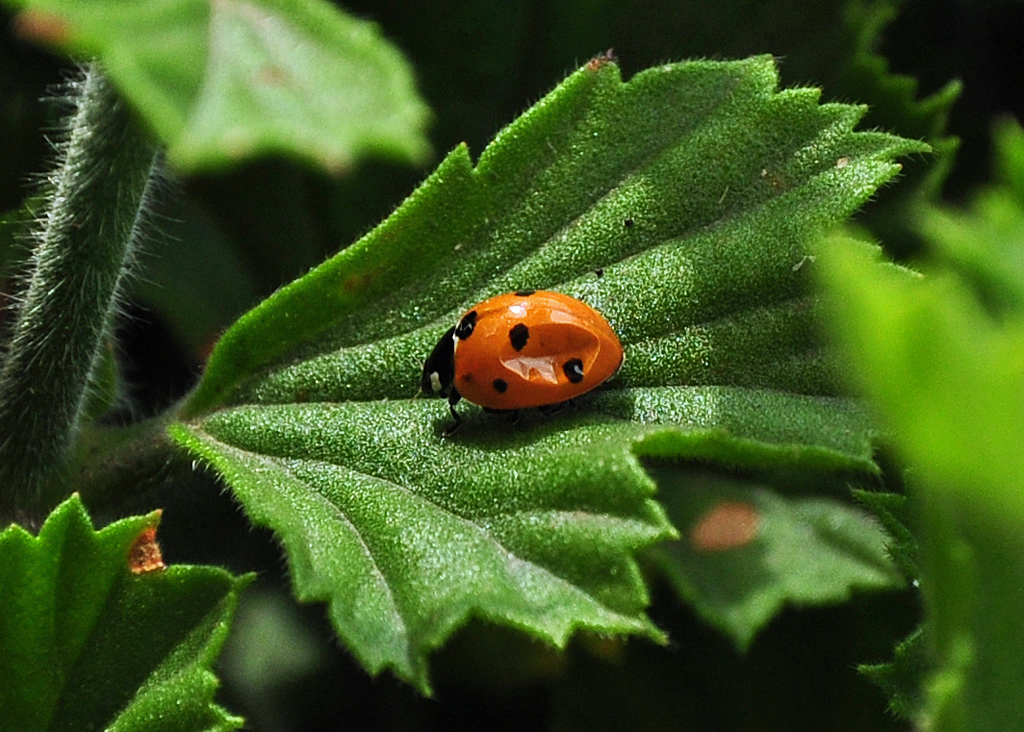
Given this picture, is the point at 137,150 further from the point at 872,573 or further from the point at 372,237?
the point at 872,573

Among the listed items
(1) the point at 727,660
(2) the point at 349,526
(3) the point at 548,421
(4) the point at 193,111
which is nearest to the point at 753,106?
(3) the point at 548,421

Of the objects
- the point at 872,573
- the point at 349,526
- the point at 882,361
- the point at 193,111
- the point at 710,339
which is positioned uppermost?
the point at 872,573

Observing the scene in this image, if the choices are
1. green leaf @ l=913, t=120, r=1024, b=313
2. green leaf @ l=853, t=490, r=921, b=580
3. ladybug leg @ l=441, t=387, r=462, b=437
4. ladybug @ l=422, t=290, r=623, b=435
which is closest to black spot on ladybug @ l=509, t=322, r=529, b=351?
ladybug @ l=422, t=290, r=623, b=435

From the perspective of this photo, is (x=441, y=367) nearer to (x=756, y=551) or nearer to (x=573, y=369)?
(x=573, y=369)

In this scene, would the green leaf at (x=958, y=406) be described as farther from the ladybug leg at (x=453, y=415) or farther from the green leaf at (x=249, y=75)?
the ladybug leg at (x=453, y=415)

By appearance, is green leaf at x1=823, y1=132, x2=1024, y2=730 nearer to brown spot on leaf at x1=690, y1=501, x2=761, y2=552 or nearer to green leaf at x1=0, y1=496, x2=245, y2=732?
green leaf at x1=0, y1=496, x2=245, y2=732

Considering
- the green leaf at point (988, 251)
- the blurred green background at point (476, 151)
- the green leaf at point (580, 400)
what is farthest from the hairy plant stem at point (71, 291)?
the green leaf at point (988, 251)

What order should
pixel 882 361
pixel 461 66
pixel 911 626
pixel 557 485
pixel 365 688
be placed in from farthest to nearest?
pixel 461 66
pixel 365 688
pixel 911 626
pixel 557 485
pixel 882 361
